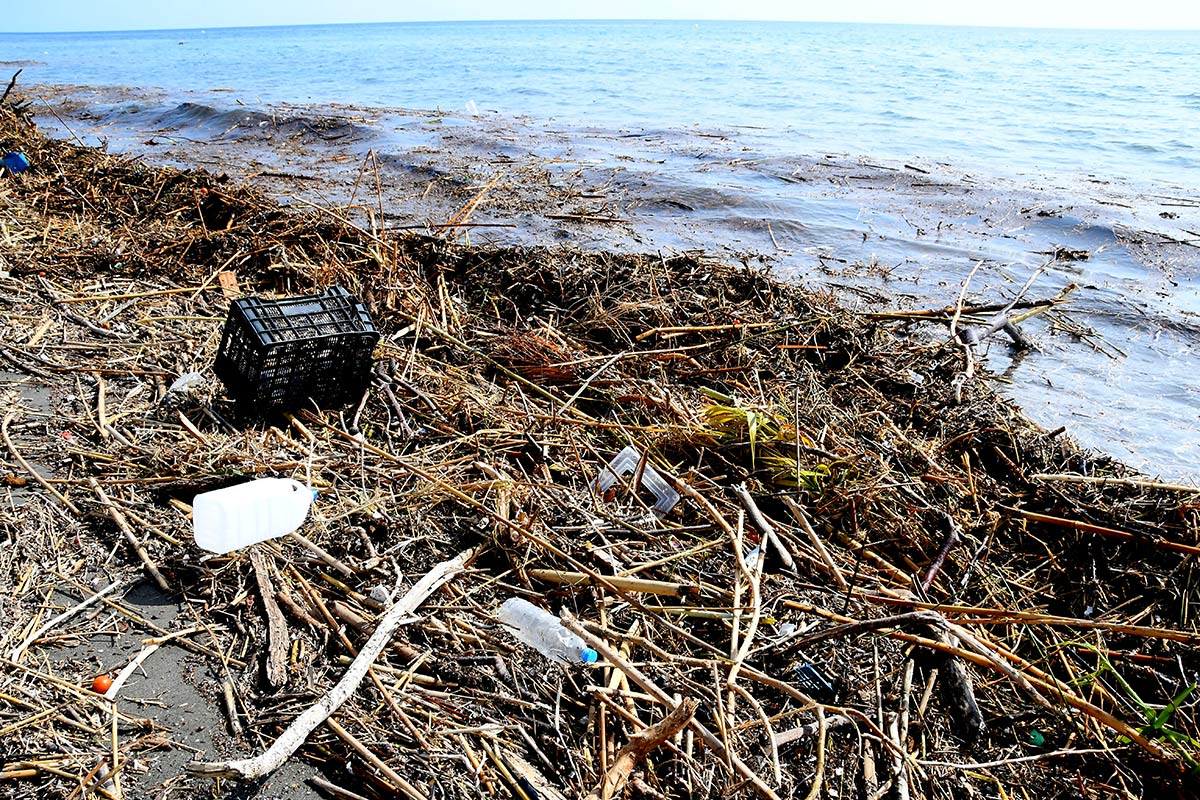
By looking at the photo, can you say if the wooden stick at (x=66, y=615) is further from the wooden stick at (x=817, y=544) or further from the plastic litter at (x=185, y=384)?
the wooden stick at (x=817, y=544)

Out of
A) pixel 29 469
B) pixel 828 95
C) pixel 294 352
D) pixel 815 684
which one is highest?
pixel 828 95

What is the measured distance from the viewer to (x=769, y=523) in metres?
2.97

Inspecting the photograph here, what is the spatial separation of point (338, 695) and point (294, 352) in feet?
5.47

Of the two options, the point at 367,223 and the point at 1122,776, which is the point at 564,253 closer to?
the point at 367,223

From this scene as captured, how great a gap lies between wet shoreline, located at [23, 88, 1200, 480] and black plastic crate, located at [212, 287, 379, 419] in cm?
256

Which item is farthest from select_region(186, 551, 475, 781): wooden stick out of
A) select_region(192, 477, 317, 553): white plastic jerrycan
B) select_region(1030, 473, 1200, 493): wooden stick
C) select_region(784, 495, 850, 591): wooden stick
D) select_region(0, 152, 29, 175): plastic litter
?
select_region(0, 152, 29, 175): plastic litter

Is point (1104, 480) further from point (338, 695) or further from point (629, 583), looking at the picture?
point (338, 695)

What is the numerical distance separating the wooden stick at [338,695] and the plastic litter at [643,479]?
727mm

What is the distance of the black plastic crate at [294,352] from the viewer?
325 cm

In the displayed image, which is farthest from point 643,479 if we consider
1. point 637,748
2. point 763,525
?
point 637,748

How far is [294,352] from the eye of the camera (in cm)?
329

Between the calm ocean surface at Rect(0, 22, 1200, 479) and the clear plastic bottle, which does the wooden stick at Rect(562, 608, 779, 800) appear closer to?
the clear plastic bottle

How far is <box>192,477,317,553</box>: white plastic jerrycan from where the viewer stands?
2.61 metres

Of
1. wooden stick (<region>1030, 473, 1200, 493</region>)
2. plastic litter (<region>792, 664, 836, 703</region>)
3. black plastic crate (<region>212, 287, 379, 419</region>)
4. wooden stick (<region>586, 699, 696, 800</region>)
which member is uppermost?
black plastic crate (<region>212, 287, 379, 419</region>)
